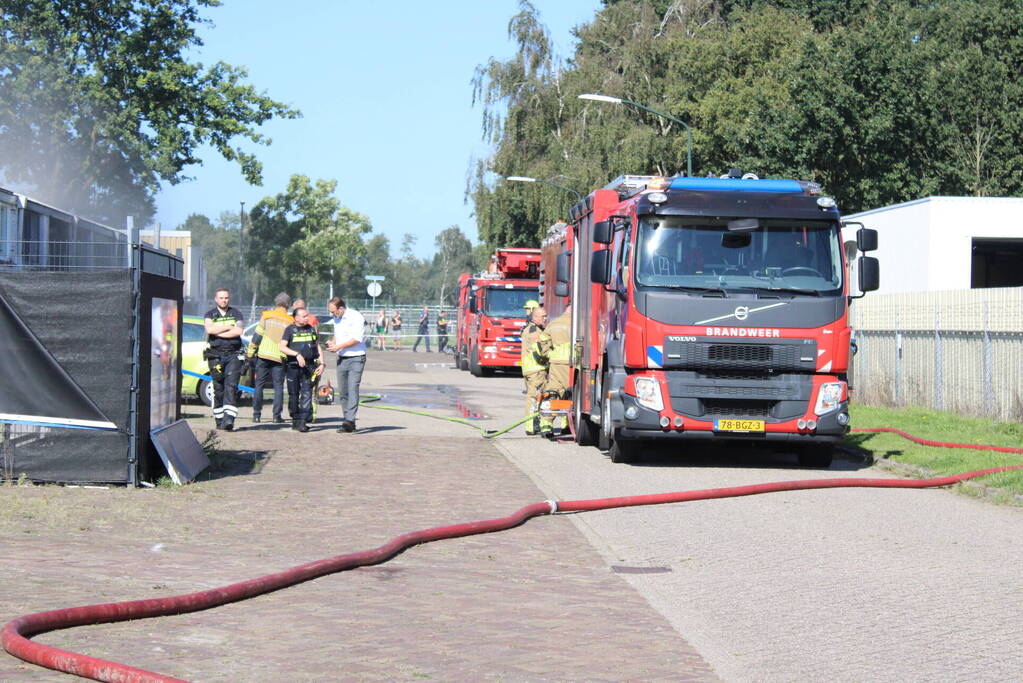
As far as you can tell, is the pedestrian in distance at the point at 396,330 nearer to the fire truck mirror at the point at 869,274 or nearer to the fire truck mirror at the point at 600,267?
the fire truck mirror at the point at 600,267

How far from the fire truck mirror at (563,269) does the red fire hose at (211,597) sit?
7.30m

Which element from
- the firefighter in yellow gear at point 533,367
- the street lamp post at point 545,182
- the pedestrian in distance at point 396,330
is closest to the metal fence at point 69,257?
the firefighter in yellow gear at point 533,367

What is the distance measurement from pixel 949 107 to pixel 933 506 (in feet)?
132

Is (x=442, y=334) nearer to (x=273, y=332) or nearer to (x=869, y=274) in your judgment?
(x=273, y=332)

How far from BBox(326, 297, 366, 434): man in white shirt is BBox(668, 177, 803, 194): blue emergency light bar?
5262 millimetres

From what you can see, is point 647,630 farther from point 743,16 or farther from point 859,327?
point 743,16

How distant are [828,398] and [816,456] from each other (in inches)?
41.7

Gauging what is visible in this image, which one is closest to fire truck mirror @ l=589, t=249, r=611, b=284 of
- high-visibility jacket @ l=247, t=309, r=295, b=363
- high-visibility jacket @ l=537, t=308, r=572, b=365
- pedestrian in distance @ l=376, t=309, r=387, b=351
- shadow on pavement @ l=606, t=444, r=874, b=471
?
shadow on pavement @ l=606, t=444, r=874, b=471

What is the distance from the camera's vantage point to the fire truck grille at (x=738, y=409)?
15.1m

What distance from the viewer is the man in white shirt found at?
18891mm

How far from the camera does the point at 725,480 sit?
14.4 m

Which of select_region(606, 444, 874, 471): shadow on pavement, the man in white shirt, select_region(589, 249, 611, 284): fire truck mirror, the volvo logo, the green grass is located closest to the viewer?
the green grass

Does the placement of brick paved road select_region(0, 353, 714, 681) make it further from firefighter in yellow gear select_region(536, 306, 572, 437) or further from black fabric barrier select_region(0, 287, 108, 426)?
firefighter in yellow gear select_region(536, 306, 572, 437)

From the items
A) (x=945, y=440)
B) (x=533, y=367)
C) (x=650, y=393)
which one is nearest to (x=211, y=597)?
(x=650, y=393)
